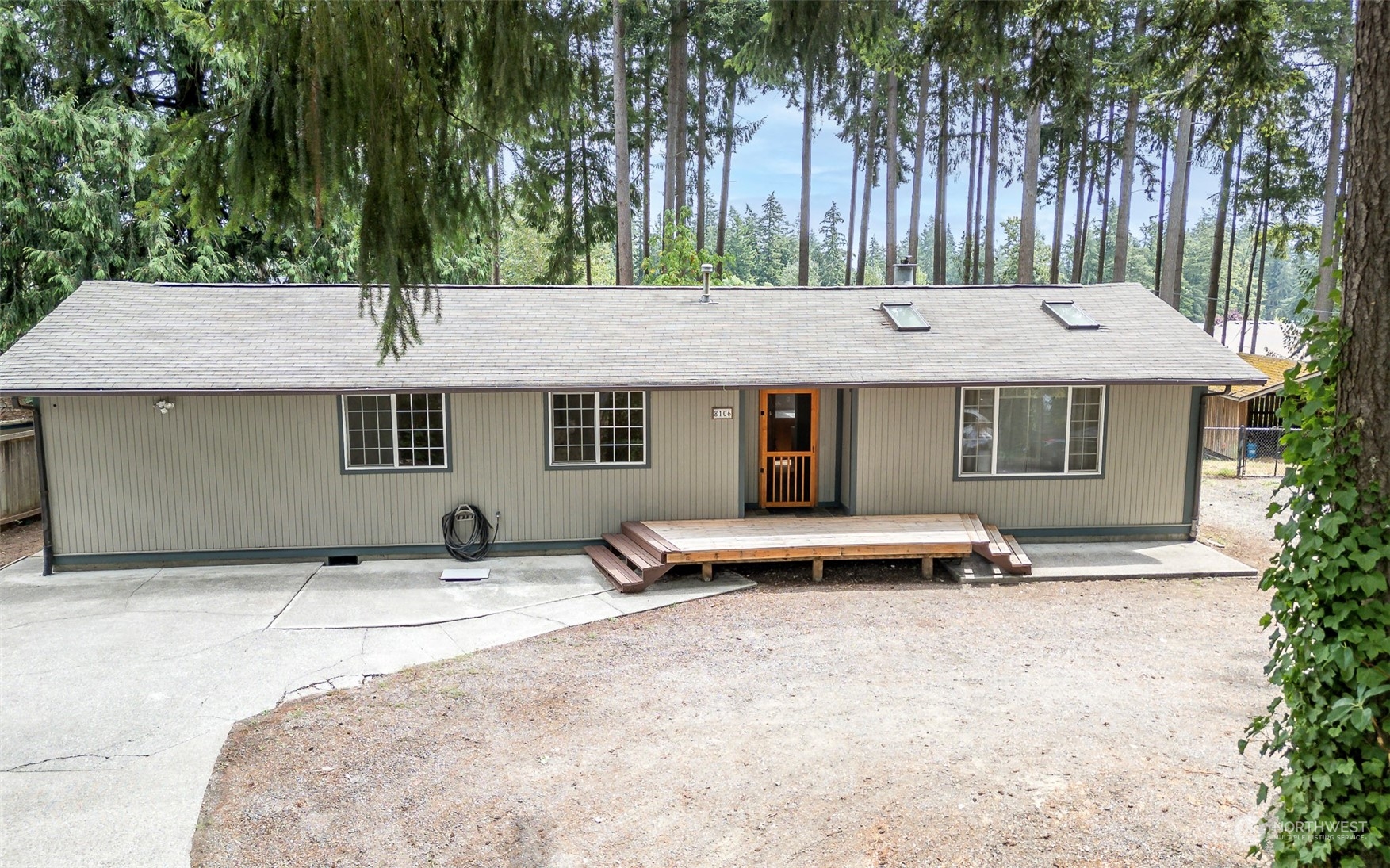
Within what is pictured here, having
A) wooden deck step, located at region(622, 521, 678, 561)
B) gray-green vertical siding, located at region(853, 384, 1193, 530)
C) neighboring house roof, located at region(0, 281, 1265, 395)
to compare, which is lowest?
wooden deck step, located at region(622, 521, 678, 561)

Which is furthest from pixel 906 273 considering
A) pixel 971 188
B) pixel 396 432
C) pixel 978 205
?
pixel 978 205

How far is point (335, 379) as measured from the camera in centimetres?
955

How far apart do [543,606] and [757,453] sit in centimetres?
392

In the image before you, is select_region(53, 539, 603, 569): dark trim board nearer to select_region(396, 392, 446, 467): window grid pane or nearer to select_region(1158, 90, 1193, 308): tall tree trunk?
select_region(396, 392, 446, 467): window grid pane

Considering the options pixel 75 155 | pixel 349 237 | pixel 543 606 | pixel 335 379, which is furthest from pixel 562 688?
pixel 349 237

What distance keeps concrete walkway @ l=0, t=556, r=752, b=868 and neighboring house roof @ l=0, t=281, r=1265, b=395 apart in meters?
2.16

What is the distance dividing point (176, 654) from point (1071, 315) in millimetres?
11355

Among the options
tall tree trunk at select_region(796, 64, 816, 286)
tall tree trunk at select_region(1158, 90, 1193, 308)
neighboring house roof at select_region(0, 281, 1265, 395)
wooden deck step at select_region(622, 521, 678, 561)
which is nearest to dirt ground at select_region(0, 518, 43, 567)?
neighboring house roof at select_region(0, 281, 1265, 395)

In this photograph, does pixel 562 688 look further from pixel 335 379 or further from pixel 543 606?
pixel 335 379

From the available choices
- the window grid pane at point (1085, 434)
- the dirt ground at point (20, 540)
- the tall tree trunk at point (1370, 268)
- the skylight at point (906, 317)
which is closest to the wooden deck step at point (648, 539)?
the skylight at point (906, 317)

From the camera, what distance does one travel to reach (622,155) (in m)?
17.6

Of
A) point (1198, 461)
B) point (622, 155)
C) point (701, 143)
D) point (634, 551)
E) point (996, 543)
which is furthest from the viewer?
point (701, 143)

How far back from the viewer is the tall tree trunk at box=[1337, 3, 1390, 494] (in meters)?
3.12

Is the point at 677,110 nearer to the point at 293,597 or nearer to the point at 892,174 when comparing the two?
the point at 892,174
